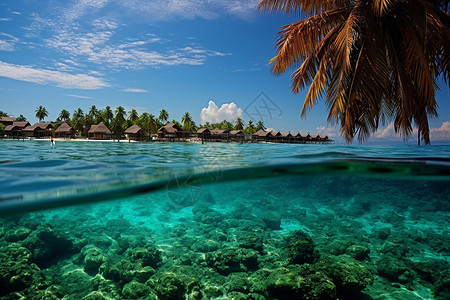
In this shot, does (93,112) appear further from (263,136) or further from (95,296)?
(95,296)

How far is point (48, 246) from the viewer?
8398 millimetres

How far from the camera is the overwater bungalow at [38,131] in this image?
6250 cm

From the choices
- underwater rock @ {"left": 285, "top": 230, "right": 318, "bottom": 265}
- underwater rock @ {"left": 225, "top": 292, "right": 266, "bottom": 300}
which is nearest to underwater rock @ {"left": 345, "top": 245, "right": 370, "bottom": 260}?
underwater rock @ {"left": 285, "top": 230, "right": 318, "bottom": 265}

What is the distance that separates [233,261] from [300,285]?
236 centimetres

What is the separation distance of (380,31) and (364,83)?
7.73ft

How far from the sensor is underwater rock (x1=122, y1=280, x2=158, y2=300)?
579cm

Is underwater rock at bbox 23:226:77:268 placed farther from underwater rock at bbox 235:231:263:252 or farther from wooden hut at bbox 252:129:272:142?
wooden hut at bbox 252:129:272:142

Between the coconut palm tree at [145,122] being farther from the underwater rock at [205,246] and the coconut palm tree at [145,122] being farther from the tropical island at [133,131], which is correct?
the underwater rock at [205,246]

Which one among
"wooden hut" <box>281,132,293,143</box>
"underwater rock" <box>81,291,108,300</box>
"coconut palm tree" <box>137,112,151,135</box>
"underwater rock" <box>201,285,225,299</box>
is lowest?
"underwater rock" <box>201,285,225,299</box>

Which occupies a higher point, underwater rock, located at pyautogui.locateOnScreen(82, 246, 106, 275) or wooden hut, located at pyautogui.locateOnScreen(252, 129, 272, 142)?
wooden hut, located at pyautogui.locateOnScreen(252, 129, 272, 142)

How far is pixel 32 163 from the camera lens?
7852 millimetres

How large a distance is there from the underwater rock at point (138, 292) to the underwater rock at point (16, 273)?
9.12ft

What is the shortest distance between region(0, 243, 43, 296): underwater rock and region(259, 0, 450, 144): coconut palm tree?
9324 millimetres

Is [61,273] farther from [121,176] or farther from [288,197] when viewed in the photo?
[288,197]
